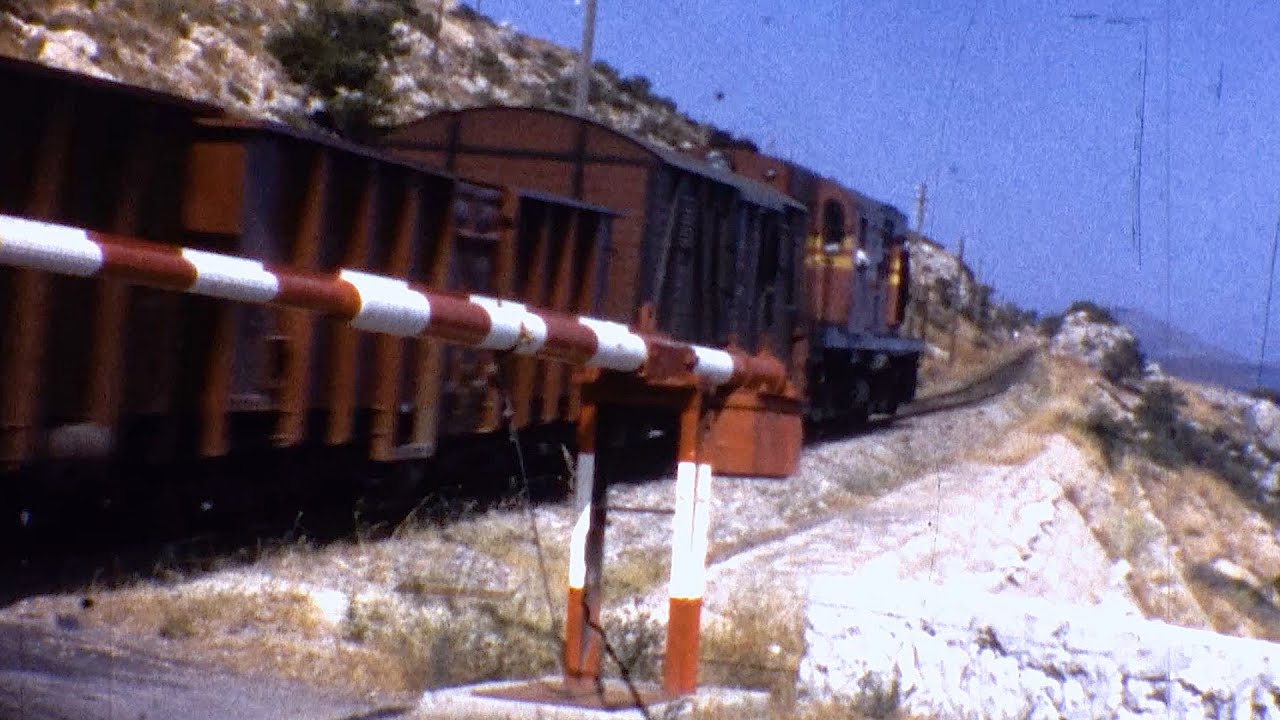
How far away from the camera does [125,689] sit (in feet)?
24.2

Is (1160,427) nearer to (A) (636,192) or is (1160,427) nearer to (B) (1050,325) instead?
(A) (636,192)

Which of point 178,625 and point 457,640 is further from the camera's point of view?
point 178,625

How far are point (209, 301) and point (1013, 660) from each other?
5.38 m

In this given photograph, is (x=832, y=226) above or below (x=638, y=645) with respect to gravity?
above

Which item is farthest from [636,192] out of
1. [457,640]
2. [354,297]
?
[354,297]

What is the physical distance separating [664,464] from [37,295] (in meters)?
10.2

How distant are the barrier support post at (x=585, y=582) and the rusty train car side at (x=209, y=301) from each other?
3454 mm

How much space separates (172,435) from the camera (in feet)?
33.0

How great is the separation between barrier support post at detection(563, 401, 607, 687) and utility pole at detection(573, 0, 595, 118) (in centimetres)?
2265

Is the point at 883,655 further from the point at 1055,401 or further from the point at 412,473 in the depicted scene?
the point at 1055,401

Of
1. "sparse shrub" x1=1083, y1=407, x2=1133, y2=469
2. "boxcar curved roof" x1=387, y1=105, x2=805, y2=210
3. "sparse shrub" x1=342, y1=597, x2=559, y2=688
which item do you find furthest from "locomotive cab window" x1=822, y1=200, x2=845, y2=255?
"sparse shrub" x1=342, y1=597, x2=559, y2=688

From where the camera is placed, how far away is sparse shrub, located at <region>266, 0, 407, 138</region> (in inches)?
1435

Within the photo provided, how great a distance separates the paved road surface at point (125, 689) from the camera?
269 inches

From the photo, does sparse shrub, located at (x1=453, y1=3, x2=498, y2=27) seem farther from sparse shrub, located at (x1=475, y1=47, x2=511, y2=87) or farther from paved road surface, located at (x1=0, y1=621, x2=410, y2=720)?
paved road surface, located at (x1=0, y1=621, x2=410, y2=720)
